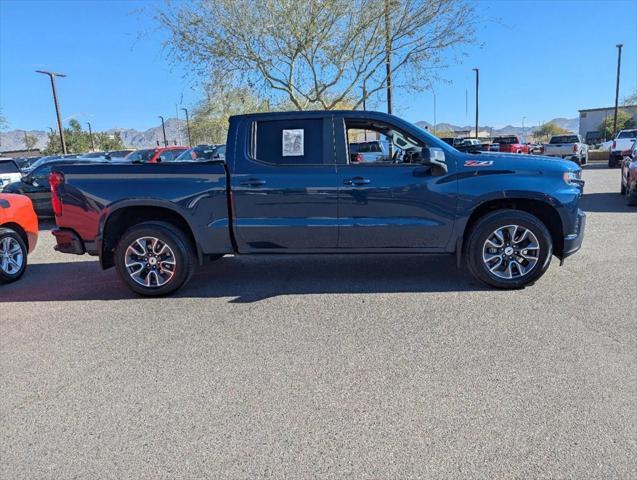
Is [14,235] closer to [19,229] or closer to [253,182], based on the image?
[19,229]

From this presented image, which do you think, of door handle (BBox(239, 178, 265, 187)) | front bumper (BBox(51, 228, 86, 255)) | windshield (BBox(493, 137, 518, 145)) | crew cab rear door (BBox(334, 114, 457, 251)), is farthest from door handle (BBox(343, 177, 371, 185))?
windshield (BBox(493, 137, 518, 145))

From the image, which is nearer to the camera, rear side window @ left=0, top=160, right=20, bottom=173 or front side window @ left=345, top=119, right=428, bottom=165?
front side window @ left=345, top=119, right=428, bottom=165

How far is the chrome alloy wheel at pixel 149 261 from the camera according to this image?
5355 millimetres

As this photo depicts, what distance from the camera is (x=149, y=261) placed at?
5.37 m

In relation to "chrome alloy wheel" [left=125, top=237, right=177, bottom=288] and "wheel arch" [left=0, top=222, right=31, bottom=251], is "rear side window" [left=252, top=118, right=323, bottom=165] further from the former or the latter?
"wheel arch" [left=0, top=222, right=31, bottom=251]

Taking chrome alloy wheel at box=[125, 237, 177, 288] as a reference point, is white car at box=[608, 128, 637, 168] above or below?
above

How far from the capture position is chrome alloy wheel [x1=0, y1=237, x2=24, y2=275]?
6.31 m

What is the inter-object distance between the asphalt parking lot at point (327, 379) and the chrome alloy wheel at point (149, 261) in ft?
0.90

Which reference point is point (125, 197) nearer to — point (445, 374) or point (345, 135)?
point (345, 135)

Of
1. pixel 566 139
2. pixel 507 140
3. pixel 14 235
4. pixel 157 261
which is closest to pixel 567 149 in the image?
pixel 566 139

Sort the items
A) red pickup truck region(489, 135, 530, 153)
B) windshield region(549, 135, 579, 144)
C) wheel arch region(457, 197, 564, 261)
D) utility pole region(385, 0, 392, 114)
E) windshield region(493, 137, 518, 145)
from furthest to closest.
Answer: windshield region(493, 137, 518, 145) < red pickup truck region(489, 135, 530, 153) < windshield region(549, 135, 579, 144) < utility pole region(385, 0, 392, 114) < wheel arch region(457, 197, 564, 261)

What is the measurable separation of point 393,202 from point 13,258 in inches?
206

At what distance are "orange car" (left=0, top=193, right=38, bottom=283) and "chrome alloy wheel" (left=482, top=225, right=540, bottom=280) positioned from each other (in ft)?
20.1

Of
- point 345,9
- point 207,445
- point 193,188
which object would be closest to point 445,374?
point 207,445
